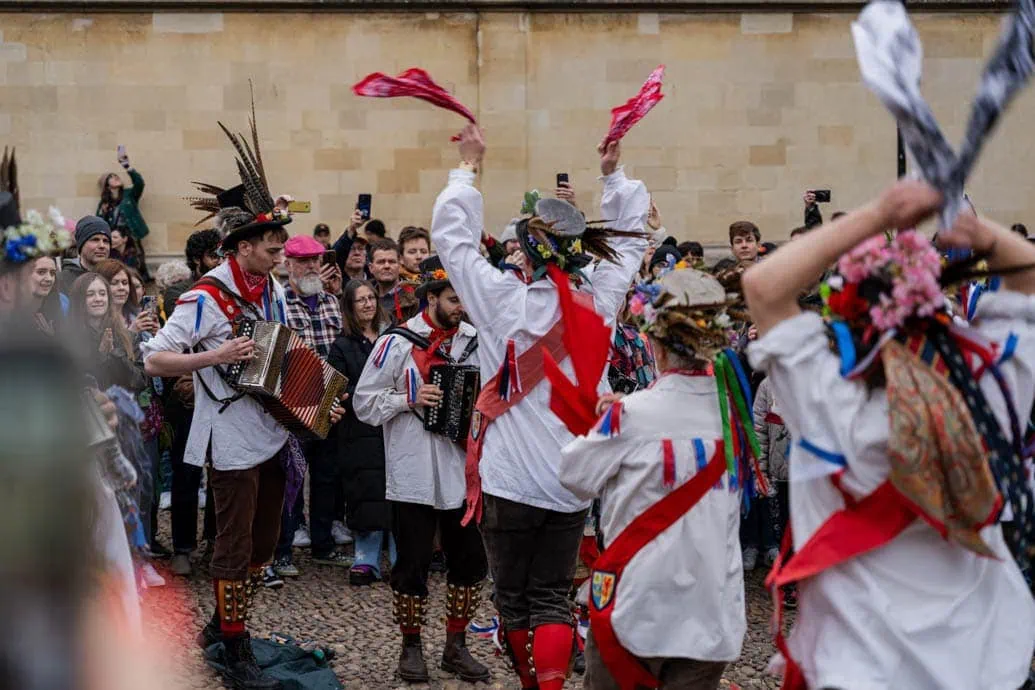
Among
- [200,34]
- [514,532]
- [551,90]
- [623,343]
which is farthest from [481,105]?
[514,532]

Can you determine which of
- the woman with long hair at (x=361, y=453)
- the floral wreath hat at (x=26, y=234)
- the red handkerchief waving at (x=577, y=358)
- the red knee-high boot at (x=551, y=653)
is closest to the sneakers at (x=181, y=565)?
the woman with long hair at (x=361, y=453)

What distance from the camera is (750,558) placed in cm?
986

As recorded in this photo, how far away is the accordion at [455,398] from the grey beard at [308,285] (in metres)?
2.57

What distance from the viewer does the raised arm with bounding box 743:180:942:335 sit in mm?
3729

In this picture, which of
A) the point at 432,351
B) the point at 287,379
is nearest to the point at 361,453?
the point at 432,351

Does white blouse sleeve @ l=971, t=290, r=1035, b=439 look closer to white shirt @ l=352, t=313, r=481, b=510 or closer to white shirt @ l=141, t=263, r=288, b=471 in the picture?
white shirt @ l=352, t=313, r=481, b=510

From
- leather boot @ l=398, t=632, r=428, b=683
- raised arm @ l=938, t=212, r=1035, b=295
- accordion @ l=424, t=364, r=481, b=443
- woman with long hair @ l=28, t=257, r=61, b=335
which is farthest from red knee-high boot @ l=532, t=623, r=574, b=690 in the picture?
raised arm @ l=938, t=212, r=1035, b=295

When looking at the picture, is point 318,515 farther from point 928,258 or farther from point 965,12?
point 965,12

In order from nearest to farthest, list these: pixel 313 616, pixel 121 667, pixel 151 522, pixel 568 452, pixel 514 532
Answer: pixel 121 667 < pixel 568 452 < pixel 514 532 < pixel 313 616 < pixel 151 522

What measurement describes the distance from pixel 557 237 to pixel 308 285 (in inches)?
154

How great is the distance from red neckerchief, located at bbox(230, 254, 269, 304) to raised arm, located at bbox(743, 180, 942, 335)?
3964mm

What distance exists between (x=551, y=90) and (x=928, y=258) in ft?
36.7

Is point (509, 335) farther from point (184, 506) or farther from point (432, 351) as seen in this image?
point (184, 506)

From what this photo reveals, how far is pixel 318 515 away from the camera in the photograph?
10086 mm
